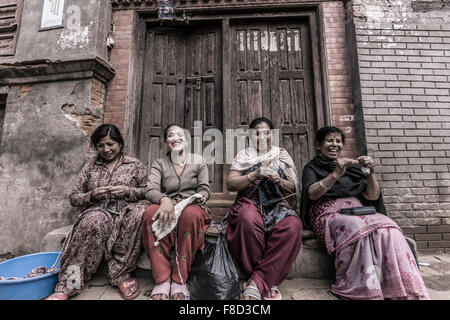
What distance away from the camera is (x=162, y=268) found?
1.97 metres

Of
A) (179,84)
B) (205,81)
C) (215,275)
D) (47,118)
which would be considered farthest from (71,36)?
(215,275)

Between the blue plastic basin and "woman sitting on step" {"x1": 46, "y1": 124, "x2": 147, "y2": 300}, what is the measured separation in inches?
4.1

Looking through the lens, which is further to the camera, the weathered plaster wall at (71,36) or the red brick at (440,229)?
the weathered plaster wall at (71,36)

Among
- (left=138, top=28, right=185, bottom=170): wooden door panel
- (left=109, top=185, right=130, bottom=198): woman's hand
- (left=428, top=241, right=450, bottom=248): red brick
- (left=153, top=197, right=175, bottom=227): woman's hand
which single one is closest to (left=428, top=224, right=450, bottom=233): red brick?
(left=428, top=241, right=450, bottom=248): red brick

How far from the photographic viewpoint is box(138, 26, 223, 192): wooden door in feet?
12.6

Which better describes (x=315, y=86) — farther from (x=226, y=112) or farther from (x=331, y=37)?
(x=226, y=112)

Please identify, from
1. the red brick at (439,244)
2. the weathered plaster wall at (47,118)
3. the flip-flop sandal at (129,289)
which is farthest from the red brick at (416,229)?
the weathered plaster wall at (47,118)

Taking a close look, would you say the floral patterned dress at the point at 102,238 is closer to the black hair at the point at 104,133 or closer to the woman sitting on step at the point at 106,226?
the woman sitting on step at the point at 106,226

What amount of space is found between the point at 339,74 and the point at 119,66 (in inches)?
134

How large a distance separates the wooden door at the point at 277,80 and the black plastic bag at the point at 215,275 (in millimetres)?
2034

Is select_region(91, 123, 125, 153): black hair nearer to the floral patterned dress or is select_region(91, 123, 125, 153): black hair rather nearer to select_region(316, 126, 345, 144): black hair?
the floral patterned dress

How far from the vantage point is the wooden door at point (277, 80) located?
371 centimetres
